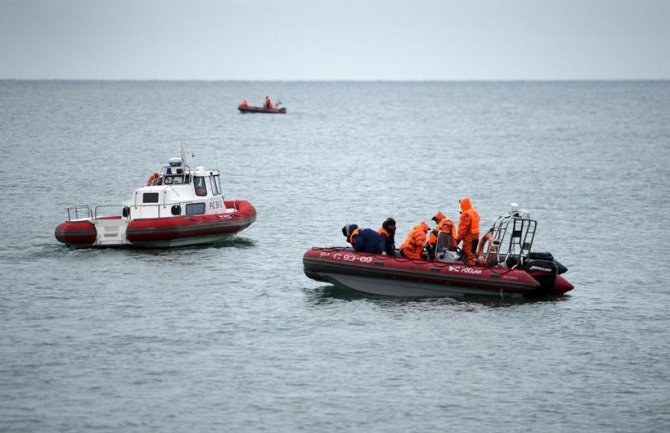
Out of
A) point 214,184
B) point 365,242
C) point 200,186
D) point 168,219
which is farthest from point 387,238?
point 214,184

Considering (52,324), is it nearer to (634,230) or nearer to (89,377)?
(89,377)

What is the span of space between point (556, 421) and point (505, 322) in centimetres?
562

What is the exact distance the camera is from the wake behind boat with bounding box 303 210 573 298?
23.2 m

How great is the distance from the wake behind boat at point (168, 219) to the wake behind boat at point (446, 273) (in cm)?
670

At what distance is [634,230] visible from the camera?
117 ft

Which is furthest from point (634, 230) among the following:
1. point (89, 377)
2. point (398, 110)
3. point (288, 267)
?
point (398, 110)

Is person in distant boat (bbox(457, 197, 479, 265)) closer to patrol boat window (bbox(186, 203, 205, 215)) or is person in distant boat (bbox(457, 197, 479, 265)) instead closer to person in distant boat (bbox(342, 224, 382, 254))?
person in distant boat (bbox(342, 224, 382, 254))

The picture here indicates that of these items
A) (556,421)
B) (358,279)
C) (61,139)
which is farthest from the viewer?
(61,139)

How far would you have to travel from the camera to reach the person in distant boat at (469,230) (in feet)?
77.4

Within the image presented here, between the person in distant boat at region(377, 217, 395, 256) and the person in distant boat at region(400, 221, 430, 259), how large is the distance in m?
0.42

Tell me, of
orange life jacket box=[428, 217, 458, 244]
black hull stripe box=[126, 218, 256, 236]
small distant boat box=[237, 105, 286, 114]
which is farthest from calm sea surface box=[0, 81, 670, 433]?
small distant boat box=[237, 105, 286, 114]

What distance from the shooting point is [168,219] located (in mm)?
29516

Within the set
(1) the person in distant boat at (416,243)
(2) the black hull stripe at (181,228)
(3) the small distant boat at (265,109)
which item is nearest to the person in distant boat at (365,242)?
(1) the person in distant boat at (416,243)

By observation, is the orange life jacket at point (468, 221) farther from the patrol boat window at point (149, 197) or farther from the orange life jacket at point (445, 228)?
the patrol boat window at point (149, 197)
